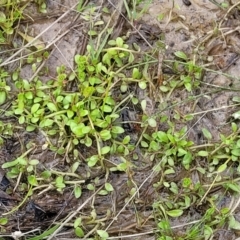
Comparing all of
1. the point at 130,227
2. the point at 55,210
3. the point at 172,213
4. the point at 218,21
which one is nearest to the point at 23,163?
the point at 55,210

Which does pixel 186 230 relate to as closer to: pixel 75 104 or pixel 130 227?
pixel 130 227

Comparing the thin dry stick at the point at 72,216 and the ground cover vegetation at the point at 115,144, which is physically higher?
the ground cover vegetation at the point at 115,144

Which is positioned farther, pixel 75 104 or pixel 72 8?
pixel 72 8

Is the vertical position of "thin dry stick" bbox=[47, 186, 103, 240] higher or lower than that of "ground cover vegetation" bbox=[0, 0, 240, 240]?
lower

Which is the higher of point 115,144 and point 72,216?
point 115,144

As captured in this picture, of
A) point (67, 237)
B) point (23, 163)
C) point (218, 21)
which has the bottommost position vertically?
point (67, 237)

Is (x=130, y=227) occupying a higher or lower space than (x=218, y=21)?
lower

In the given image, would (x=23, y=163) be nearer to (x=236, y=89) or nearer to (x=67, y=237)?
(x=67, y=237)
